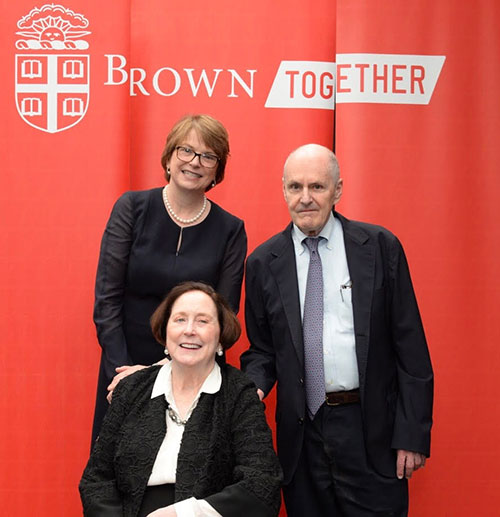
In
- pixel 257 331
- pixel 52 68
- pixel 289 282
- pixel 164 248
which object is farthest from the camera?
pixel 52 68

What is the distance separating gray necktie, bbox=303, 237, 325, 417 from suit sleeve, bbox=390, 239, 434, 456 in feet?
0.74

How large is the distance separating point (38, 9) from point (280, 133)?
112 cm

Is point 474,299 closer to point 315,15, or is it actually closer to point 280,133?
point 280,133

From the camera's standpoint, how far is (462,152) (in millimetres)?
3193

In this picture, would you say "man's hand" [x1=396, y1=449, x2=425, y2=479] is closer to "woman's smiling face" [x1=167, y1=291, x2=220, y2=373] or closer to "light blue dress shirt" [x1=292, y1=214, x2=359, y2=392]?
"light blue dress shirt" [x1=292, y1=214, x2=359, y2=392]

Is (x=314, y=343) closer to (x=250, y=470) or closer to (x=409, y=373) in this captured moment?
(x=409, y=373)

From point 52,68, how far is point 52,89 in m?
0.09

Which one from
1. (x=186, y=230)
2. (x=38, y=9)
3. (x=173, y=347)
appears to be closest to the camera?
(x=173, y=347)

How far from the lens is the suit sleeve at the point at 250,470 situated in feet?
6.71

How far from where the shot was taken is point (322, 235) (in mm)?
2395

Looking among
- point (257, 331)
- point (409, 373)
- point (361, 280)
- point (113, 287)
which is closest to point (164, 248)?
point (113, 287)

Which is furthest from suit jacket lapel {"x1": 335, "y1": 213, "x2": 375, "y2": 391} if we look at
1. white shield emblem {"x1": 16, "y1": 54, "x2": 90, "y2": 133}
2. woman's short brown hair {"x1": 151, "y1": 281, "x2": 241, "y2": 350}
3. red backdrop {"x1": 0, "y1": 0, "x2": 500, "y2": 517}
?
white shield emblem {"x1": 16, "y1": 54, "x2": 90, "y2": 133}

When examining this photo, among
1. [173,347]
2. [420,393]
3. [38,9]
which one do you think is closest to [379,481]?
[420,393]

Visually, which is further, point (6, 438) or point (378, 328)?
point (6, 438)
